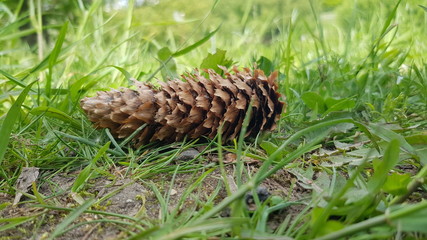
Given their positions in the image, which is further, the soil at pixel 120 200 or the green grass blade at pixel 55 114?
the green grass blade at pixel 55 114

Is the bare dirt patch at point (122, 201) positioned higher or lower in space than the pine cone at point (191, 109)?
lower

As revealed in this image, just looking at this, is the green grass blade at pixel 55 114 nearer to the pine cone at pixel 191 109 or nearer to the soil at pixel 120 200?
the pine cone at pixel 191 109

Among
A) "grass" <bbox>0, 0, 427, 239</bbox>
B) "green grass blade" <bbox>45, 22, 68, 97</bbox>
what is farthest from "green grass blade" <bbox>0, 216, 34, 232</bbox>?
"green grass blade" <bbox>45, 22, 68, 97</bbox>

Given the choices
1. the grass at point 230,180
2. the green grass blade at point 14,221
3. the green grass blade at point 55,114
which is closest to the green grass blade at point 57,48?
the grass at point 230,180

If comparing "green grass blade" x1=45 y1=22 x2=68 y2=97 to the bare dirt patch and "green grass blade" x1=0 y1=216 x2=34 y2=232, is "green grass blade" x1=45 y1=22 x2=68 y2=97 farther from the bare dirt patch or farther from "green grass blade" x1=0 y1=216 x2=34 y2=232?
"green grass blade" x1=0 y1=216 x2=34 y2=232

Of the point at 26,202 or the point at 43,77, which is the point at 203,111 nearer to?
the point at 26,202

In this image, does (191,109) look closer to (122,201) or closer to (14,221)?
(122,201)
